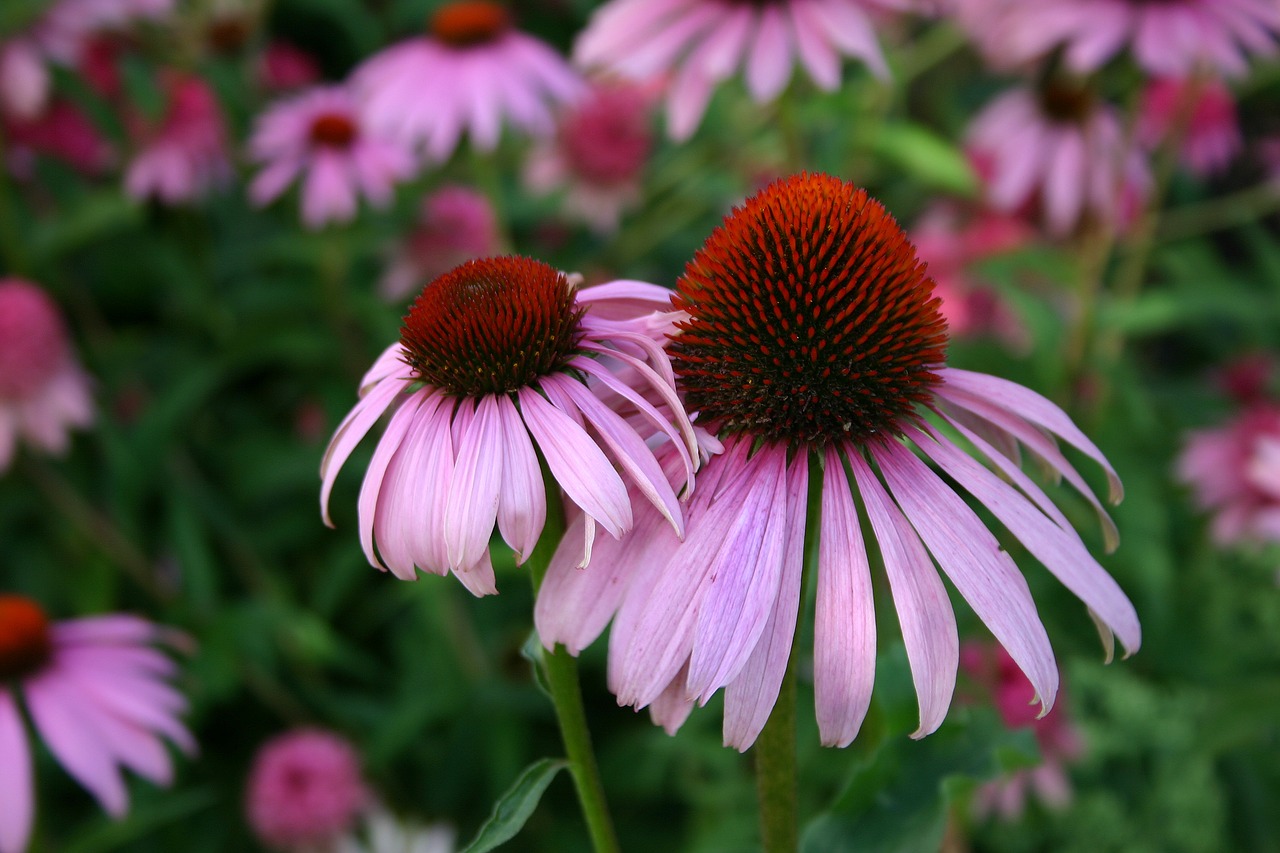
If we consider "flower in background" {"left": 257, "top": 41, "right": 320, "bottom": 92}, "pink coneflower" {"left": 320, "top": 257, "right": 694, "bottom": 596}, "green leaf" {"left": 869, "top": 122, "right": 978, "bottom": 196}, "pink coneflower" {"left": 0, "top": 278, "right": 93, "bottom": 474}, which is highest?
"pink coneflower" {"left": 320, "top": 257, "right": 694, "bottom": 596}

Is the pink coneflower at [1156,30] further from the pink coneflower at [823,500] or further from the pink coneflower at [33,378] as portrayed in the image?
the pink coneflower at [33,378]

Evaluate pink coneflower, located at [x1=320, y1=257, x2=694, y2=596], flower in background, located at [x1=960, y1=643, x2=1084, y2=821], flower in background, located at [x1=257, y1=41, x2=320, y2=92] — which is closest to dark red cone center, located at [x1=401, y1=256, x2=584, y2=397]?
pink coneflower, located at [x1=320, y1=257, x2=694, y2=596]

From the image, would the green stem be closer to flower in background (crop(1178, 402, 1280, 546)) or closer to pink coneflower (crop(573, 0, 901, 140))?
pink coneflower (crop(573, 0, 901, 140))

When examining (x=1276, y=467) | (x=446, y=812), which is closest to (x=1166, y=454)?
(x=1276, y=467)

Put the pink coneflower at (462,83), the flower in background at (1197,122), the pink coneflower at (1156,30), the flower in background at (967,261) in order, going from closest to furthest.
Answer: the pink coneflower at (1156,30)
the pink coneflower at (462,83)
the flower in background at (967,261)
the flower in background at (1197,122)

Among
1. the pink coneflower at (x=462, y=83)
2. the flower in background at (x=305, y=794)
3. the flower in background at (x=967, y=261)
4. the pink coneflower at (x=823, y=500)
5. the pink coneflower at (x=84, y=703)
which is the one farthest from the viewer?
the flower in background at (x=967, y=261)

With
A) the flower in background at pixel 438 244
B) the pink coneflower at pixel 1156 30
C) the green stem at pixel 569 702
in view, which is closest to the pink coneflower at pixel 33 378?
the flower in background at pixel 438 244

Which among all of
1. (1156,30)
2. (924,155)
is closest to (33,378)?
(924,155)
